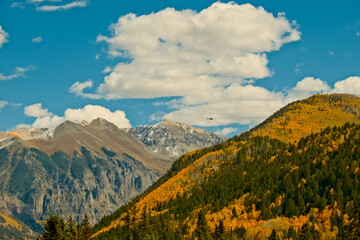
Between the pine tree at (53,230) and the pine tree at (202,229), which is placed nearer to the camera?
the pine tree at (53,230)

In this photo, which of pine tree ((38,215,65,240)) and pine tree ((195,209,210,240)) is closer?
pine tree ((38,215,65,240))

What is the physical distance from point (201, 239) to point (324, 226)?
211 ft

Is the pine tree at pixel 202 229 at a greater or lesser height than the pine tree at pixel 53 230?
lesser

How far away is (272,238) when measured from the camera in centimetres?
14975

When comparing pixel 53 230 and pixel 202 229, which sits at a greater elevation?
pixel 53 230

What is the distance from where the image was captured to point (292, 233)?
Answer: 576 ft

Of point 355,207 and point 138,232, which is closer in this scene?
point 138,232

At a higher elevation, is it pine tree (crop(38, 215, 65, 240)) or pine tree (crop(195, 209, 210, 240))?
pine tree (crop(38, 215, 65, 240))

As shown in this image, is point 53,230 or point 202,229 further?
point 202,229

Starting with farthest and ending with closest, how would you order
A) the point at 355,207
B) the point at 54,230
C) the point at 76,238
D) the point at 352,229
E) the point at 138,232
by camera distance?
the point at 355,207, the point at 138,232, the point at 352,229, the point at 76,238, the point at 54,230

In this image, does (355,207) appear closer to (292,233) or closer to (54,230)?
(292,233)

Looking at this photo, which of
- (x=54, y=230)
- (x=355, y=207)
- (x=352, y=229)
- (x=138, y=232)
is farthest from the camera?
(x=355, y=207)

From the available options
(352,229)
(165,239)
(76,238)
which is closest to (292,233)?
(352,229)

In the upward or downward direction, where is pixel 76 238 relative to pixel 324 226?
upward
